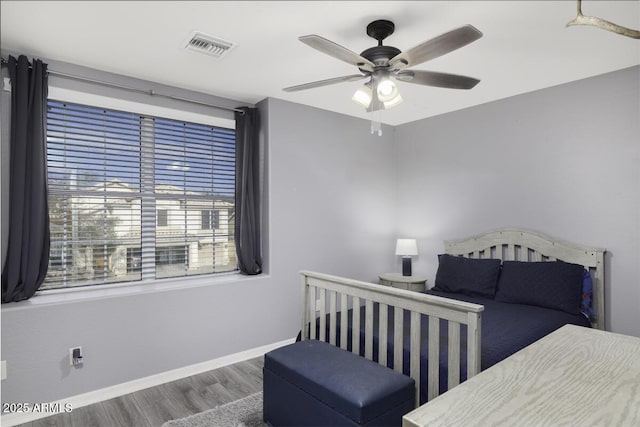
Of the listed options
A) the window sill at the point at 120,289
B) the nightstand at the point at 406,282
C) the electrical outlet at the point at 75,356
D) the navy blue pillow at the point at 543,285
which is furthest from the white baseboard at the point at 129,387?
the navy blue pillow at the point at 543,285

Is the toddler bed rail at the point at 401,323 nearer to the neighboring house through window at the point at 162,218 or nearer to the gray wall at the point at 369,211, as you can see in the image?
the gray wall at the point at 369,211

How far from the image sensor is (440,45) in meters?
1.63

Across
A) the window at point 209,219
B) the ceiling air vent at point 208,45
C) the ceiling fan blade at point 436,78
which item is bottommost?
the window at point 209,219

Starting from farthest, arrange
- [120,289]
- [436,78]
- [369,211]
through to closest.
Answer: [369,211] → [120,289] → [436,78]

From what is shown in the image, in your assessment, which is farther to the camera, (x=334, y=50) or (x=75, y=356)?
(x=75, y=356)

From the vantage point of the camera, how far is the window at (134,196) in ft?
8.32

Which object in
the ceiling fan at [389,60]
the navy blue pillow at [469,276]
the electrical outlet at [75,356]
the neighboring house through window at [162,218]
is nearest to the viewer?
the ceiling fan at [389,60]

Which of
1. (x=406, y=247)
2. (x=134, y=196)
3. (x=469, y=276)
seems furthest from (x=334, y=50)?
(x=406, y=247)

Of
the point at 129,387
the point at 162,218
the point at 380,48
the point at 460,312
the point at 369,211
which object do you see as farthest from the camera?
the point at 369,211

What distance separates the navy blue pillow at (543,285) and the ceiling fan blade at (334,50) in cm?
209

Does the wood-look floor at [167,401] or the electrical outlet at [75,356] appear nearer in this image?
the wood-look floor at [167,401]

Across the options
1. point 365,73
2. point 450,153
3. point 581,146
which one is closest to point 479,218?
point 450,153

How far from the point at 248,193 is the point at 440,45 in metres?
2.08

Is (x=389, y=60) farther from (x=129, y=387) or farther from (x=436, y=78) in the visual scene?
(x=129, y=387)
